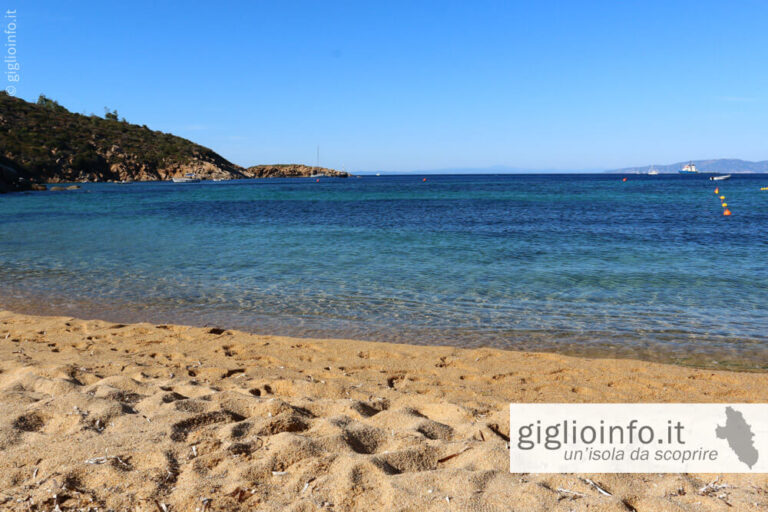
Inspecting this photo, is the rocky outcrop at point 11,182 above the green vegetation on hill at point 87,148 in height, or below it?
below

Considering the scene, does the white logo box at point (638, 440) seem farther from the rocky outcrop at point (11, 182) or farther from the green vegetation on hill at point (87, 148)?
the green vegetation on hill at point (87, 148)

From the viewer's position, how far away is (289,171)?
175m

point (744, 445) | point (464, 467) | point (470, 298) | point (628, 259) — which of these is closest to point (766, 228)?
point (628, 259)

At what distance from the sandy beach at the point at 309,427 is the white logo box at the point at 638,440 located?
0.14m

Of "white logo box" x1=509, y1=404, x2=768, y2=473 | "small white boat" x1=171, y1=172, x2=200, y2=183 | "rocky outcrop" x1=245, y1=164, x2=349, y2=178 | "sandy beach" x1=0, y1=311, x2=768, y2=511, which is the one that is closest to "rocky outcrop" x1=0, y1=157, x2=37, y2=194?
"small white boat" x1=171, y1=172, x2=200, y2=183

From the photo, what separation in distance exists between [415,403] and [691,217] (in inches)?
1076

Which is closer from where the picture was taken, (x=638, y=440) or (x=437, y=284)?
(x=638, y=440)

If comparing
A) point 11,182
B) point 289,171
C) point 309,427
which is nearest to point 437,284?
point 309,427

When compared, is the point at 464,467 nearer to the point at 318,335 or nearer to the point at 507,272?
the point at 318,335

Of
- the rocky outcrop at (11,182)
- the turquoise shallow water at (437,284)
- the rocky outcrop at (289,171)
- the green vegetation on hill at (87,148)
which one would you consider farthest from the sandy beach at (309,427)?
the rocky outcrop at (289,171)

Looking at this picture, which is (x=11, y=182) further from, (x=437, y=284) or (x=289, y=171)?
(x=289, y=171)

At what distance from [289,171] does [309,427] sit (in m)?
177

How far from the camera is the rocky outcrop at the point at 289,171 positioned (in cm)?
16035

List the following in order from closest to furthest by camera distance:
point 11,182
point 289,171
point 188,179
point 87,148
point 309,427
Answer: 1. point 309,427
2. point 11,182
3. point 87,148
4. point 188,179
5. point 289,171
